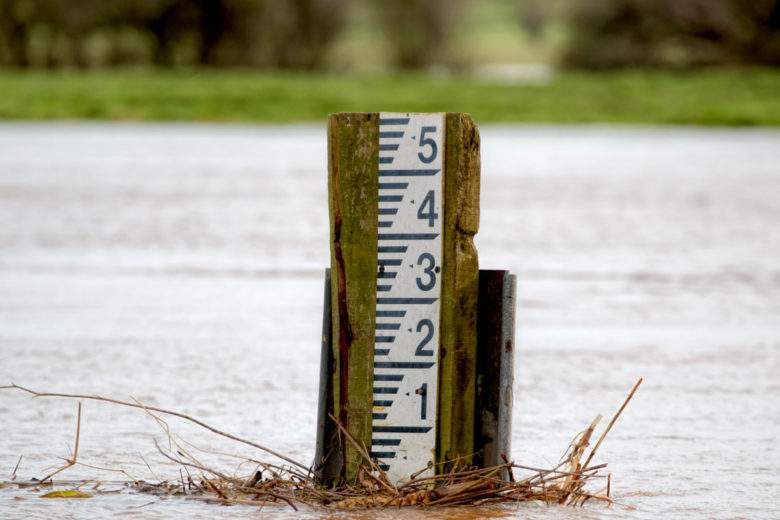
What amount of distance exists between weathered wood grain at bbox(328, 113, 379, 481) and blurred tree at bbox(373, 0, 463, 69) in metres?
37.4

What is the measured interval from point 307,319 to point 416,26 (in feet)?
114

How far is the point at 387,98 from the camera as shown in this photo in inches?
1001

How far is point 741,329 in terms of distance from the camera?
276 inches

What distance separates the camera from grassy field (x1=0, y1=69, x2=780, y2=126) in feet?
79.2

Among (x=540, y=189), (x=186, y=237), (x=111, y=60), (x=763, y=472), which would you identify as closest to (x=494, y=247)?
(x=186, y=237)

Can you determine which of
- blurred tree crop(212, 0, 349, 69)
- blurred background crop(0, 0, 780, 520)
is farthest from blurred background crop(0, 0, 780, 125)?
blurred background crop(0, 0, 780, 520)

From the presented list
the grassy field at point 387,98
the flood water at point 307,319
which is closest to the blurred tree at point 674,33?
the grassy field at point 387,98

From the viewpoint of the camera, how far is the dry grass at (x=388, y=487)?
387cm

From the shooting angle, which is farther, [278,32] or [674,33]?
[278,32]

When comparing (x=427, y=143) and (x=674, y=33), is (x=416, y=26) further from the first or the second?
(x=427, y=143)

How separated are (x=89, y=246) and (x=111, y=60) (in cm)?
3079

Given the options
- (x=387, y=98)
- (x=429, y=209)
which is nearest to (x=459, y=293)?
(x=429, y=209)

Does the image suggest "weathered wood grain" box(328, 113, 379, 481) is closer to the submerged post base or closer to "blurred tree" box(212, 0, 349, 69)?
the submerged post base

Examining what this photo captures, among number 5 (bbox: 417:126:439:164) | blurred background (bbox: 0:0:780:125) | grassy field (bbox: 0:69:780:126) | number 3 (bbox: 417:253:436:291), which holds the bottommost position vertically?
number 3 (bbox: 417:253:436:291)
